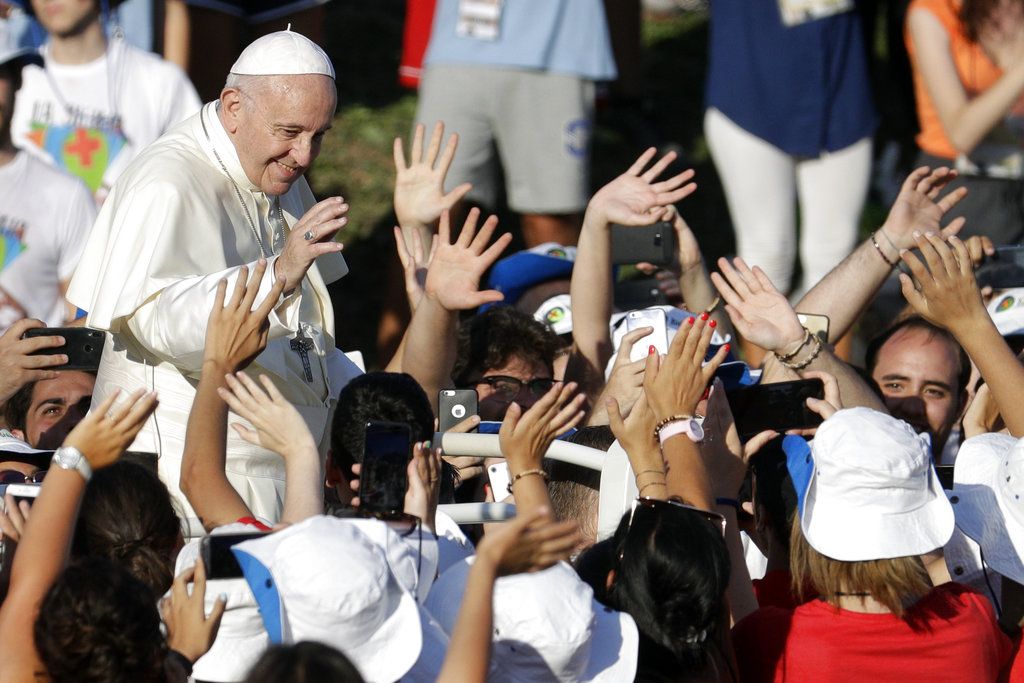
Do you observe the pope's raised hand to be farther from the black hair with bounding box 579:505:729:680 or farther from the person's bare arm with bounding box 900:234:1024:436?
the person's bare arm with bounding box 900:234:1024:436

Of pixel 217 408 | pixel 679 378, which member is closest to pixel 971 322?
pixel 679 378

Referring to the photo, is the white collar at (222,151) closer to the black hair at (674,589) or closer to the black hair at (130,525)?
the black hair at (130,525)

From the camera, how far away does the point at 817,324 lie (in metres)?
4.77

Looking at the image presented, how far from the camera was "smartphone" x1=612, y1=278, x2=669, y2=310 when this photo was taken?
19.0 feet

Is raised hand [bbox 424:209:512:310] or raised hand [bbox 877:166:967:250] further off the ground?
raised hand [bbox 877:166:967:250]

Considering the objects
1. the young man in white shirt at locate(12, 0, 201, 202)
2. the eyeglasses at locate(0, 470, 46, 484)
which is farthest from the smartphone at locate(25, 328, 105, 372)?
the young man in white shirt at locate(12, 0, 201, 202)

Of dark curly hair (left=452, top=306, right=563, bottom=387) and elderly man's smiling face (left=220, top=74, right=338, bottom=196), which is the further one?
dark curly hair (left=452, top=306, right=563, bottom=387)

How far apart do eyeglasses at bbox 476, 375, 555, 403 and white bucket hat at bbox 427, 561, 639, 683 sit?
164 centimetres

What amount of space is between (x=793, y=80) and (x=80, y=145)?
3.16 m

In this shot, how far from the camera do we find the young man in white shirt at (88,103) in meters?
6.67

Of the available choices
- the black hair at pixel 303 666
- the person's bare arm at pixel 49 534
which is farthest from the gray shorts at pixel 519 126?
the black hair at pixel 303 666

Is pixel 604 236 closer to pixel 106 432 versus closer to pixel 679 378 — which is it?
pixel 679 378

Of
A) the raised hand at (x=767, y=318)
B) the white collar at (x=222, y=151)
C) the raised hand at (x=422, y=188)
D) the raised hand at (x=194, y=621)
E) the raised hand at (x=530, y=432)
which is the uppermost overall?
the white collar at (x=222, y=151)

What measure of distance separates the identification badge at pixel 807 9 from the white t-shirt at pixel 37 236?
3128 millimetres
